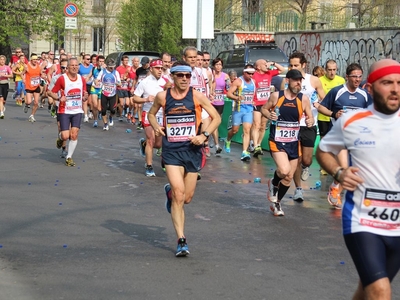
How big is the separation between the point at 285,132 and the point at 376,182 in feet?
19.9

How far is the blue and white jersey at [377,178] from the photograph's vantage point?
17.2 feet

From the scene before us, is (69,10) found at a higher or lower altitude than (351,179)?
higher

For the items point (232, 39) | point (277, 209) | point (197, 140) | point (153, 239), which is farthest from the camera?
point (232, 39)

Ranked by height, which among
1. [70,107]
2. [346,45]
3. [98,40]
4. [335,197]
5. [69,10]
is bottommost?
[335,197]

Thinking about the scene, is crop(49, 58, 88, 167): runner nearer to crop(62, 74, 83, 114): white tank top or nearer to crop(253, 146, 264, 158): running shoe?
crop(62, 74, 83, 114): white tank top

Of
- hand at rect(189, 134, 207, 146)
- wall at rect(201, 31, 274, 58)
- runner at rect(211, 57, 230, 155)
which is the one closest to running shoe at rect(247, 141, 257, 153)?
runner at rect(211, 57, 230, 155)

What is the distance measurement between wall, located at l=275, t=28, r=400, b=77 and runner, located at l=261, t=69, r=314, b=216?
54.8 feet

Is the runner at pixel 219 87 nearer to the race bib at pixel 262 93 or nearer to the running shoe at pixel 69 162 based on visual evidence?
the race bib at pixel 262 93

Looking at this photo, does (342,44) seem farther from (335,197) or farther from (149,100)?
(335,197)

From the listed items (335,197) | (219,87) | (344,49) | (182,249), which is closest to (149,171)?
(335,197)

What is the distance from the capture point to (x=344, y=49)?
31.3 m

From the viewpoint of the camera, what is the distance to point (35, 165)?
15547 millimetres

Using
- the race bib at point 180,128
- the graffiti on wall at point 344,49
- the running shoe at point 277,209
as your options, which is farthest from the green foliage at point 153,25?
the race bib at point 180,128

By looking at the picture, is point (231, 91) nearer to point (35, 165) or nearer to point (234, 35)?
point (35, 165)
